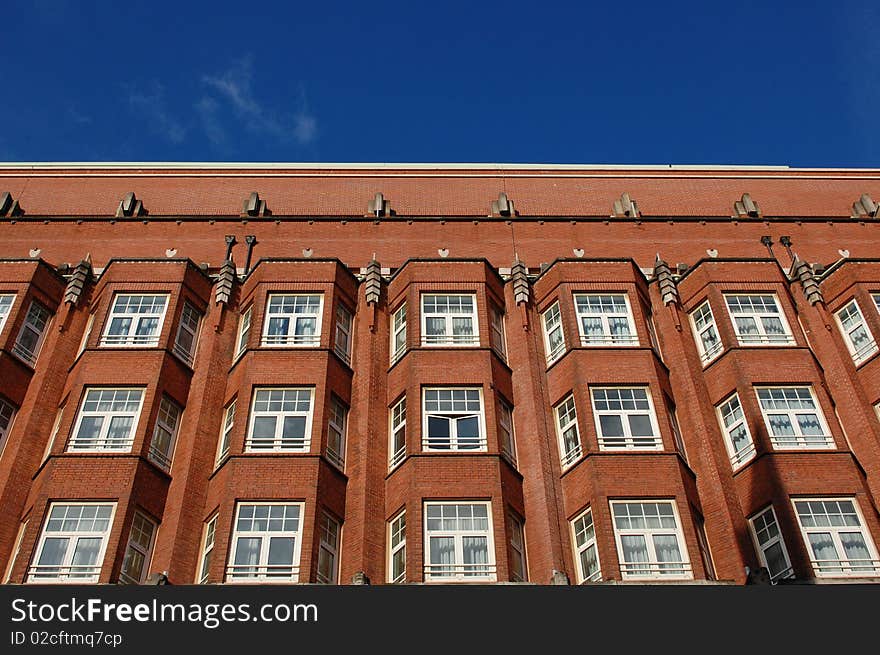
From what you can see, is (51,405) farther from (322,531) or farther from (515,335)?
(515,335)

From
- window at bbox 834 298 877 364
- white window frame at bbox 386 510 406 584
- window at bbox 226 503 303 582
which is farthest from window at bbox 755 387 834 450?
window at bbox 226 503 303 582

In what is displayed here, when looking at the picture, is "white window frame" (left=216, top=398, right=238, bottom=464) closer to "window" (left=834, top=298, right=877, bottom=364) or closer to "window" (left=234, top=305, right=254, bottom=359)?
"window" (left=234, top=305, right=254, bottom=359)

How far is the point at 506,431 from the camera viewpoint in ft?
90.9

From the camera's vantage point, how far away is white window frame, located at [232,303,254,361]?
3020 cm

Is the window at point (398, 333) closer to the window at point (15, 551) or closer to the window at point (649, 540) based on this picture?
the window at point (649, 540)

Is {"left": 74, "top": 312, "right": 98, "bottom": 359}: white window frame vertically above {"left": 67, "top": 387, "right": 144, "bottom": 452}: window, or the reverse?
{"left": 74, "top": 312, "right": 98, "bottom": 359}: white window frame

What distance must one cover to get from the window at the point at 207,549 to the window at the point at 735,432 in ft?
46.7

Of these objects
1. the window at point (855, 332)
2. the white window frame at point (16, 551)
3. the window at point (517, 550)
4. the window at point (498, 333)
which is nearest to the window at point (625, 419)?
the window at point (517, 550)

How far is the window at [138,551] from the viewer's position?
2395cm

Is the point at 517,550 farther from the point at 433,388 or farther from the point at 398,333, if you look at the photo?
the point at 398,333

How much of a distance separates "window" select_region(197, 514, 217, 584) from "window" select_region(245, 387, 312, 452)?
217 centimetres
